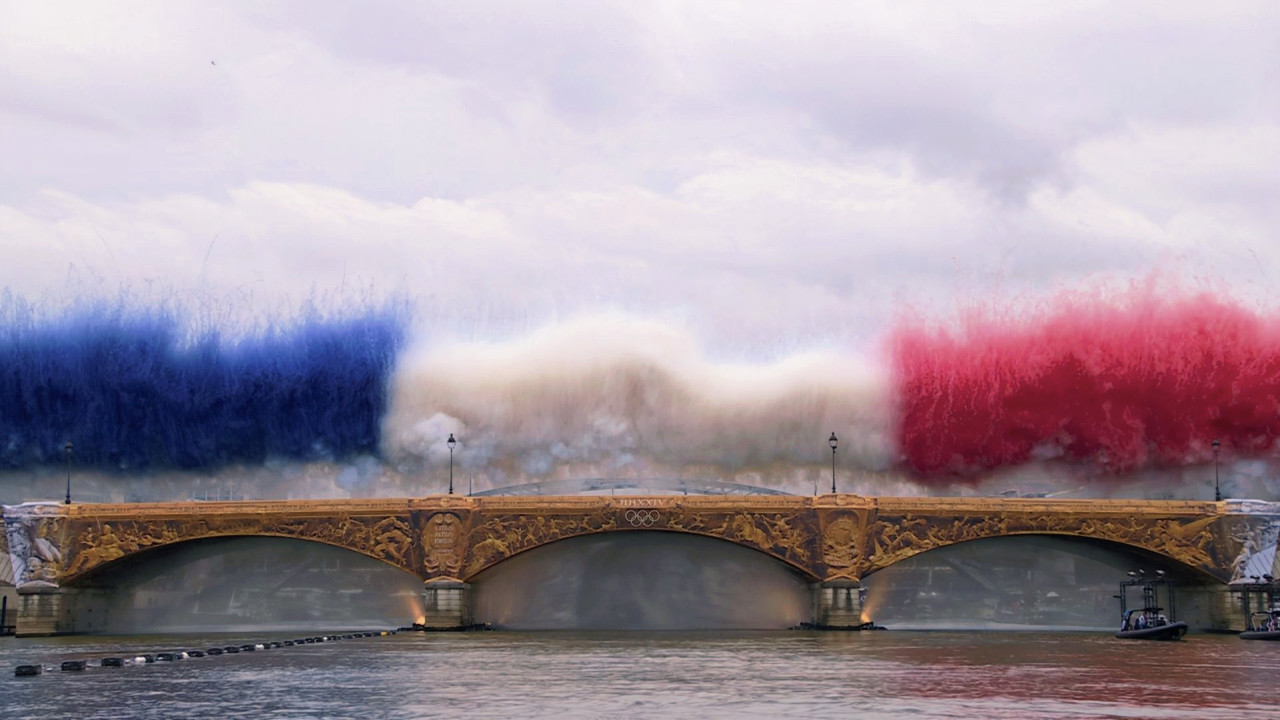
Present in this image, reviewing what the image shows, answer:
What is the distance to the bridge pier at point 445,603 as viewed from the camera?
9475 centimetres

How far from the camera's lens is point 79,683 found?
44969mm

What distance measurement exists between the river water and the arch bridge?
19.2 meters

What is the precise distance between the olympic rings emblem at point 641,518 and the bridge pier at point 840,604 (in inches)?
449

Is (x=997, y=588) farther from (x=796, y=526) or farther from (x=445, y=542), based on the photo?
(x=445, y=542)

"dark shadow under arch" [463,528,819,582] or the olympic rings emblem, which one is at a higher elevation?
the olympic rings emblem

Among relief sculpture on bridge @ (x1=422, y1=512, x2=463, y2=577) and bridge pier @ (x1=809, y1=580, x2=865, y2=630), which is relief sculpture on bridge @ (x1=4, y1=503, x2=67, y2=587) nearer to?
relief sculpture on bridge @ (x1=422, y1=512, x2=463, y2=577)

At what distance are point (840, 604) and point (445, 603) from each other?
983 inches

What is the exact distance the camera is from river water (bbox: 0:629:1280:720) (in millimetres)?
35094

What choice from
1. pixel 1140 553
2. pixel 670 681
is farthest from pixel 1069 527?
pixel 670 681

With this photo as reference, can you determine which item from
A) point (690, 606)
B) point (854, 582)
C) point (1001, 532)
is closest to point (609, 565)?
point (690, 606)

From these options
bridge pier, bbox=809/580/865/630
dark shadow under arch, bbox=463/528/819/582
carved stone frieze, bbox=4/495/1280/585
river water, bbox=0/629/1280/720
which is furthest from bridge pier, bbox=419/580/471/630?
bridge pier, bbox=809/580/865/630

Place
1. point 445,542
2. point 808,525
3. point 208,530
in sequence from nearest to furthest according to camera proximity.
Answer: point 808,525
point 445,542
point 208,530

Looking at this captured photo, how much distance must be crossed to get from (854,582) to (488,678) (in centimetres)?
5072

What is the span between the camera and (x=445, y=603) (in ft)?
312
